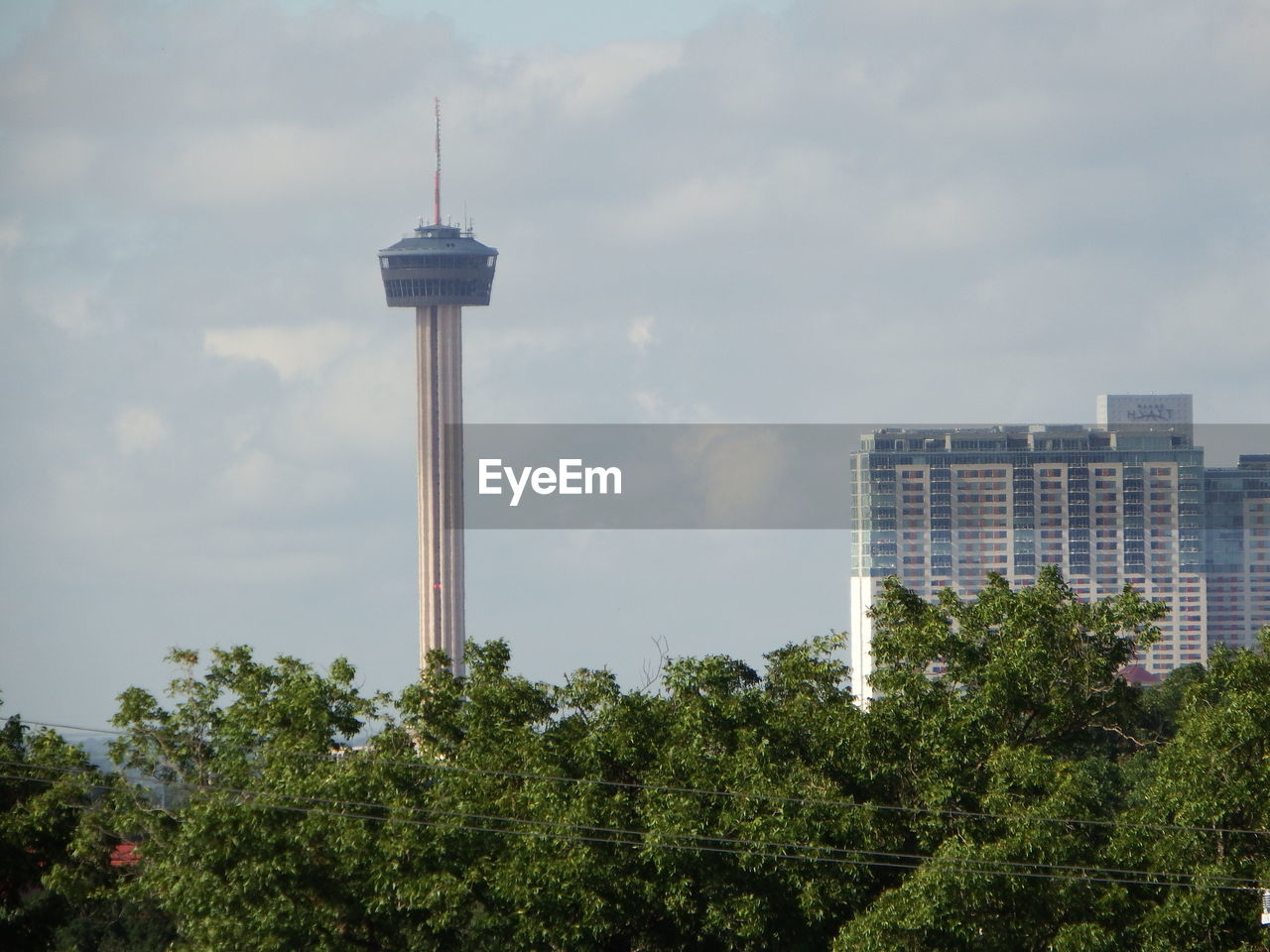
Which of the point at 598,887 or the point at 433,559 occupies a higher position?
the point at 433,559

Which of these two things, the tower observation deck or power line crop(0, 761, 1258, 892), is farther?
the tower observation deck

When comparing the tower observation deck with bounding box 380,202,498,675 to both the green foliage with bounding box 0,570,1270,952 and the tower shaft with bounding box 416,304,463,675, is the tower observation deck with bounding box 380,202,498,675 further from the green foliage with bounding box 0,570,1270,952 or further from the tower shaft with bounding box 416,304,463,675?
the green foliage with bounding box 0,570,1270,952

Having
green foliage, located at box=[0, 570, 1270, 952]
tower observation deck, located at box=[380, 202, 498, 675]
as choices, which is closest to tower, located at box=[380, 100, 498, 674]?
tower observation deck, located at box=[380, 202, 498, 675]

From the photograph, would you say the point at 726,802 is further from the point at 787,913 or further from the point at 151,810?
the point at 151,810

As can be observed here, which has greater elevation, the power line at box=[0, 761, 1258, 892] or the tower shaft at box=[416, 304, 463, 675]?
the tower shaft at box=[416, 304, 463, 675]

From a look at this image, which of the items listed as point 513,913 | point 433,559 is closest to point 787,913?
point 513,913
